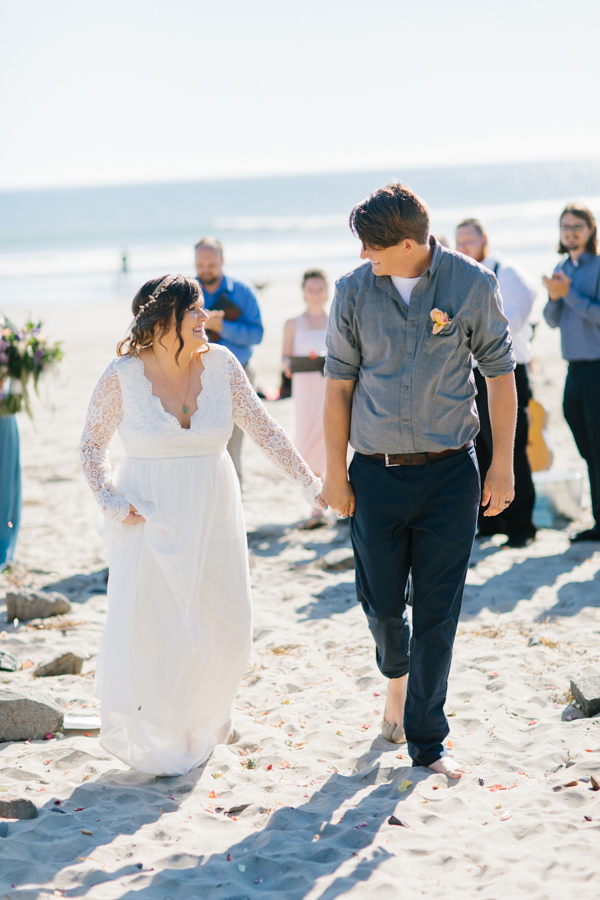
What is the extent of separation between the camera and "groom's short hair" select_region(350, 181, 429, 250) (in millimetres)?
2930

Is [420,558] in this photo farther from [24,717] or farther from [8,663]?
[8,663]

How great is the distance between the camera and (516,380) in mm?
6363

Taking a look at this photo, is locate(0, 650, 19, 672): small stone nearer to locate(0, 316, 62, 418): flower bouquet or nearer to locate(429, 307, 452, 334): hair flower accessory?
locate(0, 316, 62, 418): flower bouquet

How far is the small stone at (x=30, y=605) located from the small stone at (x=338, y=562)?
195 centimetres

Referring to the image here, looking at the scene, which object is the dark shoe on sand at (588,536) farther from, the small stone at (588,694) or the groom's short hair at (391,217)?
the groom's short hair at (391,217)

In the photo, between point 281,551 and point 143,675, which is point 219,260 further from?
point 143,675

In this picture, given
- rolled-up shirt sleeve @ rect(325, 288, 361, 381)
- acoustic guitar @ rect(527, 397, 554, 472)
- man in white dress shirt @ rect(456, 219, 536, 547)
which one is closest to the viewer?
rolled-up shirt sleeve @ rect(325, 288, 361, 381)

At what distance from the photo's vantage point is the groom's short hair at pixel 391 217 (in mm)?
2930

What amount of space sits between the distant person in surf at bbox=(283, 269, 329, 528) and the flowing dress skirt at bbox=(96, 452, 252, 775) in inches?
159

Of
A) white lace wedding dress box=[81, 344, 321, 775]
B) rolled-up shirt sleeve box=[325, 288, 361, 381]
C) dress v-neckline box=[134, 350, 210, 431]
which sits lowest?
white lace wedding dress box=[81, 344, 321, 775]

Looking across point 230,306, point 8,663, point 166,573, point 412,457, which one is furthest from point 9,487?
point 412,457

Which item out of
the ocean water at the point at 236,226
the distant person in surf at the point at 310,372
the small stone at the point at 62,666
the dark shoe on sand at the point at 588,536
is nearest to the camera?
the small stone at the point at 62,666

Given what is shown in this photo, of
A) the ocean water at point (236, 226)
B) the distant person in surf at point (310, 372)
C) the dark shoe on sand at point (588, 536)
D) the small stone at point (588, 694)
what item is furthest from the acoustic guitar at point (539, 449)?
the small stone at point (588, 694)

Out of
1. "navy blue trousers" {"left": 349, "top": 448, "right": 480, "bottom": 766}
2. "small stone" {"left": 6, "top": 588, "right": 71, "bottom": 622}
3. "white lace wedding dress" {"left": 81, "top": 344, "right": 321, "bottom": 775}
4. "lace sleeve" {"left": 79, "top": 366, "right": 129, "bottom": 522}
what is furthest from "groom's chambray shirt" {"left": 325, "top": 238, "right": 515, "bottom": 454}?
"small stone" {"left": 6, "top": 588, "right": 71, "bottom": 622}
